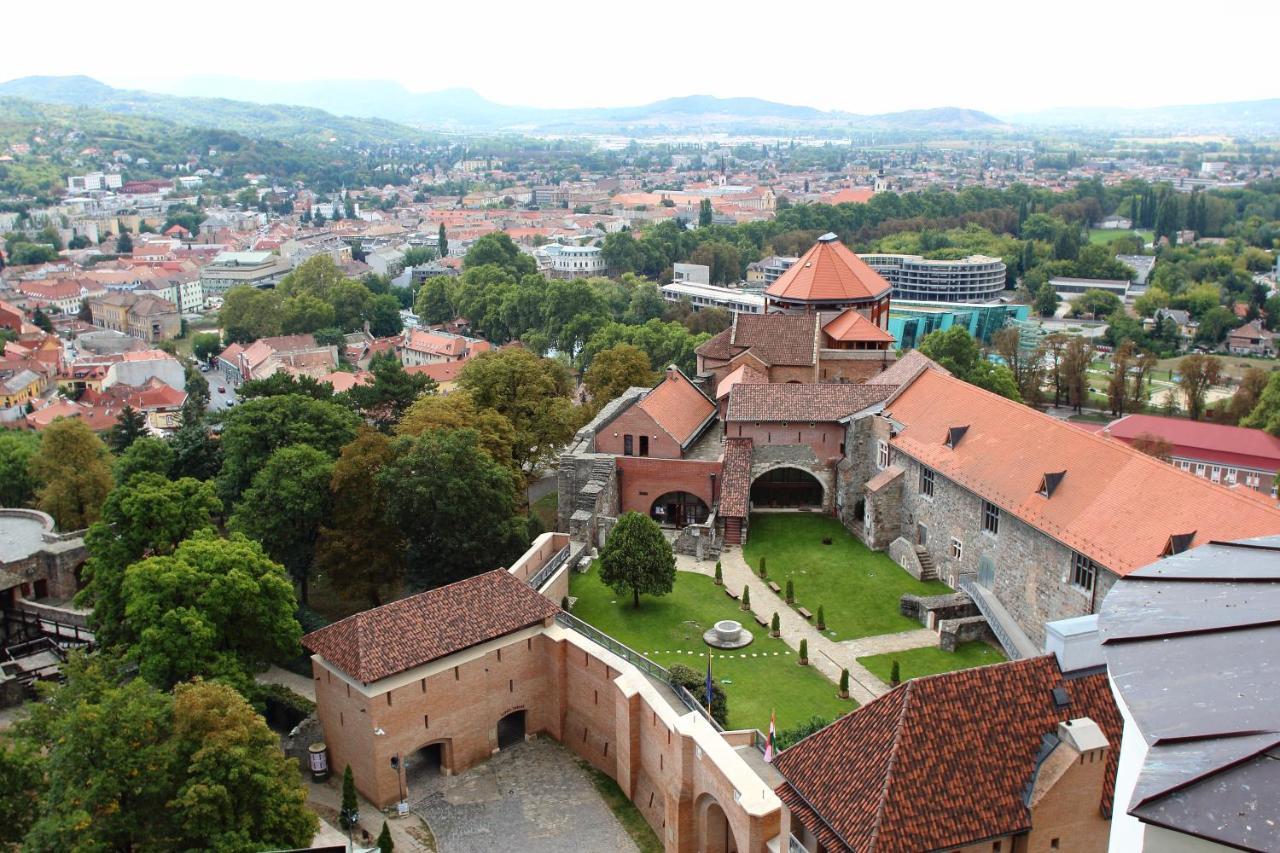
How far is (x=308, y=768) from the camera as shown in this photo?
34.4 metres

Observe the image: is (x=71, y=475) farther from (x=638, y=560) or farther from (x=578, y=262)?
(x=578, y=262)

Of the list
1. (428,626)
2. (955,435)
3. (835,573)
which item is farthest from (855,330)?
(428,626)

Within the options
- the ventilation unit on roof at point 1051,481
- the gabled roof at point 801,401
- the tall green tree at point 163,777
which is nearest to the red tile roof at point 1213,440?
the gabled roof at point 801,401

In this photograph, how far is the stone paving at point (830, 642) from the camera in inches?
1379

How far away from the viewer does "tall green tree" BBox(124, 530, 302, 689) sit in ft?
107

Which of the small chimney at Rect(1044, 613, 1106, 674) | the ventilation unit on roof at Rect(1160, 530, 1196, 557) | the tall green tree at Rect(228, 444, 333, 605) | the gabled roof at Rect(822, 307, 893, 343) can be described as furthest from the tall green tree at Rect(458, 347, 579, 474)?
the small chimney at Rect(1044, 613, 1106, 674)

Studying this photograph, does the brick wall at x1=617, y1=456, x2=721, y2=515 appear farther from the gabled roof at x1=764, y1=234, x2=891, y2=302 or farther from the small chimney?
the small chimney

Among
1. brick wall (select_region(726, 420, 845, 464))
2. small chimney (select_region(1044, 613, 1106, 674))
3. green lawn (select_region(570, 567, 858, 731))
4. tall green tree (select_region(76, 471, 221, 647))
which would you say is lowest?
green lawn (select_region(570, 567, 858, 731))

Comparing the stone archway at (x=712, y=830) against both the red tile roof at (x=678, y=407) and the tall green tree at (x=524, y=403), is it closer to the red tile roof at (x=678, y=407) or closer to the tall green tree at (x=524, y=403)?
the red tile roof at (x=678, y=407)

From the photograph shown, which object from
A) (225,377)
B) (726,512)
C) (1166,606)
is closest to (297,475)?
(726,512)

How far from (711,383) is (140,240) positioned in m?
166

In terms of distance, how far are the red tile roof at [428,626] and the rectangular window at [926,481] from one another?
1601 centimetres

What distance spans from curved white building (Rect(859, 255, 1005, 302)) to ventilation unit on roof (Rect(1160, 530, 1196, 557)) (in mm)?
111774

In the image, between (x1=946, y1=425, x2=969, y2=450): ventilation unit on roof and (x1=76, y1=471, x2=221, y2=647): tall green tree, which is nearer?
(x1=76, y1=471, x2=221, y2=647): tall green tree
